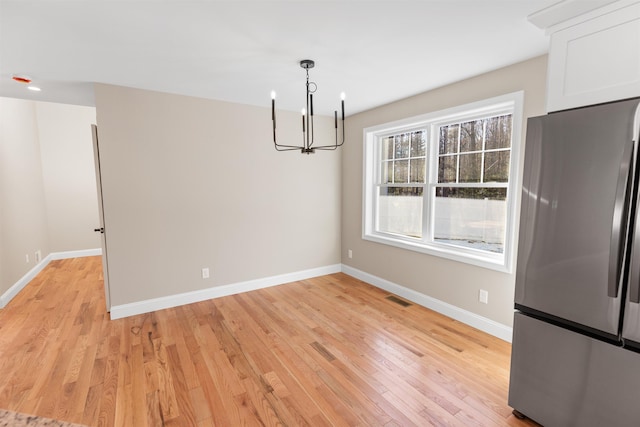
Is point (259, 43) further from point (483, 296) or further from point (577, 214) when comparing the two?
point (483, 296)

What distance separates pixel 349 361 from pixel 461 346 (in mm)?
1076

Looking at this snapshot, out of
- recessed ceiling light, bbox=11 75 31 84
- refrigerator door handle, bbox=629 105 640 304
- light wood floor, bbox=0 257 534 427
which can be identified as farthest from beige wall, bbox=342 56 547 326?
recessed ceiling light, bbox=11 75 31 84

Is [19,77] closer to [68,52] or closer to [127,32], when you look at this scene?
[68,52]

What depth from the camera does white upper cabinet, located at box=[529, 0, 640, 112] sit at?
155 centimetres

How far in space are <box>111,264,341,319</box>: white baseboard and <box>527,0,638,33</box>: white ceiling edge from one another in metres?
3.84

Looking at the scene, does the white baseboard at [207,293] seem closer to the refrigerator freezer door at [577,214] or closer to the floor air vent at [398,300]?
the floor air vent at [398,300]

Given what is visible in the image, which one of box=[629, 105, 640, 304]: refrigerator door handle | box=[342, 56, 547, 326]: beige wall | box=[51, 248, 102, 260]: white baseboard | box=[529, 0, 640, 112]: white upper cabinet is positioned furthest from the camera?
box=[51, 248, 102, 260]: white baseboard

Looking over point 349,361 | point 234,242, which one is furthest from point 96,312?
point 349,361

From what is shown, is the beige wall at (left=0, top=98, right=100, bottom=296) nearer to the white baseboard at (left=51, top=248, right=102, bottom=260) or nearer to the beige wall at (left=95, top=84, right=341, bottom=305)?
the white baseboard at (left=51, top=248, right=102, bottom=260)

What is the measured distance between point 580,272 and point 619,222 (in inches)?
12.5

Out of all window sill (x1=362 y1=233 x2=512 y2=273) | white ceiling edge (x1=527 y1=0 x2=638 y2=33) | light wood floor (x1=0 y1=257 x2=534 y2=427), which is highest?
white ceiling edge (x1=527 y1=0 x2=638 y2=33)

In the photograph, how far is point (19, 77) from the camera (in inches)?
111

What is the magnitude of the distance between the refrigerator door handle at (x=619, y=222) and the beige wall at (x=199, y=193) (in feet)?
11.4

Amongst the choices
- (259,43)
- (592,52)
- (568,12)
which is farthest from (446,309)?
(259,43)
